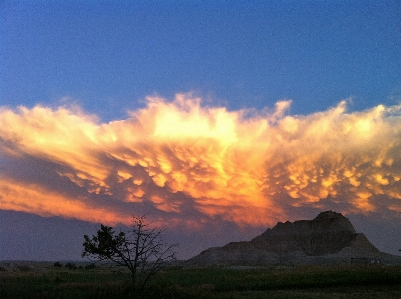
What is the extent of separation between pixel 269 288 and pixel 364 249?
16273cm

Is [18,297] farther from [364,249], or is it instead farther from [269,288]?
[364,249]

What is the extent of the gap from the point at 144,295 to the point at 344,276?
24.9 metres

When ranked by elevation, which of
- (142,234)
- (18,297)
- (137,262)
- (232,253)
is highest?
(232,253)

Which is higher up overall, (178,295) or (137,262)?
(137,262)

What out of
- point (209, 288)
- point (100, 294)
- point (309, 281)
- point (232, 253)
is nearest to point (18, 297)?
point (100, 294)

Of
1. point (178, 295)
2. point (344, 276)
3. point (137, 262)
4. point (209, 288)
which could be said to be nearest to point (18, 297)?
point (137, 262)

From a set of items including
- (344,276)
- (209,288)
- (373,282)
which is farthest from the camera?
(344,276)

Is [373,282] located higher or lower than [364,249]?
lower

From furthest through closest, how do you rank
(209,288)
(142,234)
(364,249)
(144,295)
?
(364,249)
(209,288)
(142,234)
(144,295)

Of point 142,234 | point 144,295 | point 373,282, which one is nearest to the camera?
point 144,295

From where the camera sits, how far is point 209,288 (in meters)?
37.4

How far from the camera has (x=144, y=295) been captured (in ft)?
91.9

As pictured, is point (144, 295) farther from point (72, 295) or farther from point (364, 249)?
point (364, 249)

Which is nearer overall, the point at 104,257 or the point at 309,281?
the point at 104,257
